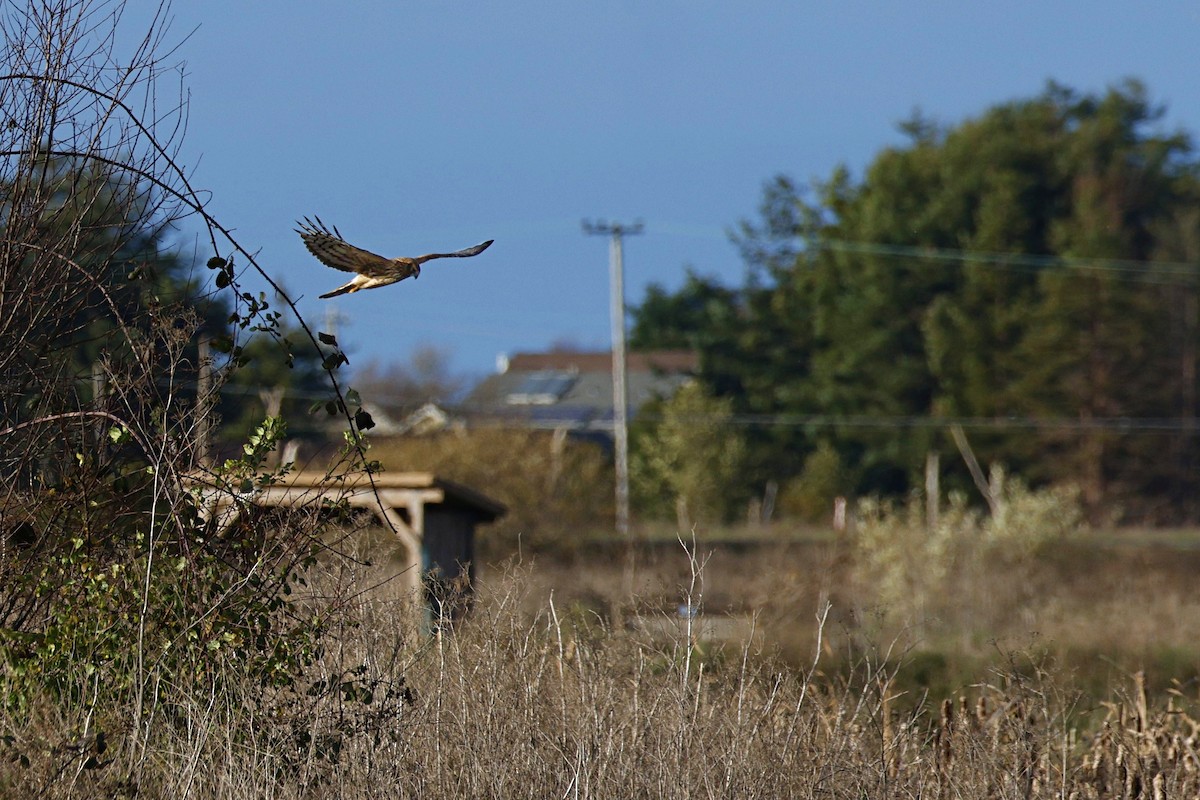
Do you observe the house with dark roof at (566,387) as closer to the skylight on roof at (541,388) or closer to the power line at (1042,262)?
the skylight on roof at (541,388)

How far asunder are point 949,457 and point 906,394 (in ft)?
7.32

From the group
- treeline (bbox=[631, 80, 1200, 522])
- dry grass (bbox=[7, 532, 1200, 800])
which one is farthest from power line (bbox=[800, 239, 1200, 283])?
dry grass (bbox=[7, 532, 1200, 800])

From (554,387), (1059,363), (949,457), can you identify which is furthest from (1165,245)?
(554,387)

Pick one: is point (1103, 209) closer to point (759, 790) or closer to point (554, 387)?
point (554, 387)

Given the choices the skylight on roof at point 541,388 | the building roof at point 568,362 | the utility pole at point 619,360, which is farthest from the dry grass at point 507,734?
the building roof at point 568,362

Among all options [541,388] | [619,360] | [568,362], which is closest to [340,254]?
[619,360]

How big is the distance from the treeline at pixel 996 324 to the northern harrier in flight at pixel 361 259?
3771cm

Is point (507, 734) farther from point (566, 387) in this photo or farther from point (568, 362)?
point (568, 362)

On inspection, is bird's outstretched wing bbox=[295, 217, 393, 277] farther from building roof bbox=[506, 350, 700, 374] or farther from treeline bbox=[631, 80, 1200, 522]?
building roof bbox=[506, 350, 700, 374]

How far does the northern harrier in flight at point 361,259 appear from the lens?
5539 millimetres

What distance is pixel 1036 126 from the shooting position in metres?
45.8

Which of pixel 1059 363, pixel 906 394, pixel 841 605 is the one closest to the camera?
pixel 841 605

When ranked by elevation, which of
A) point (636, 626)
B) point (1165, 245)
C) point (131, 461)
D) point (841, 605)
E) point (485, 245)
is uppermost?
point (1165, 245)

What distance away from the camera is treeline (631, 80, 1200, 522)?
4203 centimetres
